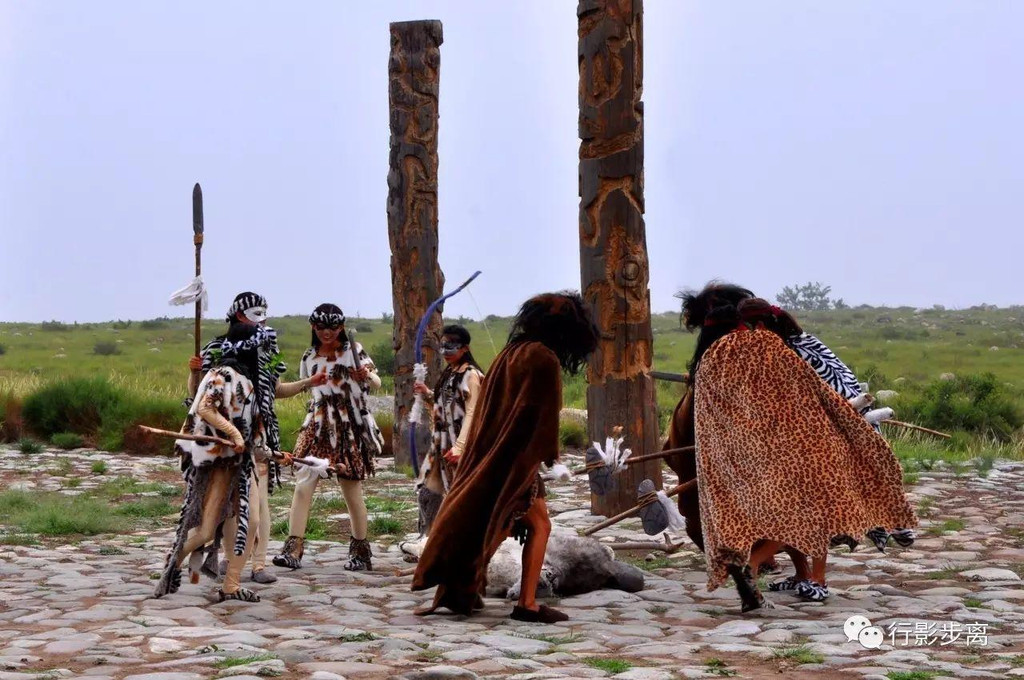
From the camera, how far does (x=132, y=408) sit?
1964 centimetres

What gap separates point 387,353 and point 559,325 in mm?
26796

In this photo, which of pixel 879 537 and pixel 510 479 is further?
pixel 879 537

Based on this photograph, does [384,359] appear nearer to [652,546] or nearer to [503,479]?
[652,546]

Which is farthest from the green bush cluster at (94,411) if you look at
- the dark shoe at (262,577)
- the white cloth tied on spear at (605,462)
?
the white cloth tied on spear at (605,462)

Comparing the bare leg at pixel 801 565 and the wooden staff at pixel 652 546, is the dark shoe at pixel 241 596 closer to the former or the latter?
the wooden staff at pixel 652 546

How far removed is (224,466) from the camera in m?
8.58

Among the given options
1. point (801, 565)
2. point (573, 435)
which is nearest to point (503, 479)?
point (801, 565)

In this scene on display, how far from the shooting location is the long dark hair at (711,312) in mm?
8422

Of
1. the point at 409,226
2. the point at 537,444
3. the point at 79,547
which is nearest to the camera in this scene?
Result: the point at 537,444

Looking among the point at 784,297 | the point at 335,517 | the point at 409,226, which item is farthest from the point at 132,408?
the point at 784,297

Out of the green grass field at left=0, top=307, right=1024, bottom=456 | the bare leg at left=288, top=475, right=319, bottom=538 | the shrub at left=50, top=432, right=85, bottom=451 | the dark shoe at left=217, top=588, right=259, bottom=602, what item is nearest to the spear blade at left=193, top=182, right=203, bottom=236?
the bare leg at left=288, top=475, right=319, bottom=538

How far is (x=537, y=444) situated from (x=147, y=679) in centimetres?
259

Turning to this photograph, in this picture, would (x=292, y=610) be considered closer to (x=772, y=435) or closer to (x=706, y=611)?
(x=706, y=611)

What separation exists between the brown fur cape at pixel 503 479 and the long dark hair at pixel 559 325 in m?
0.11
